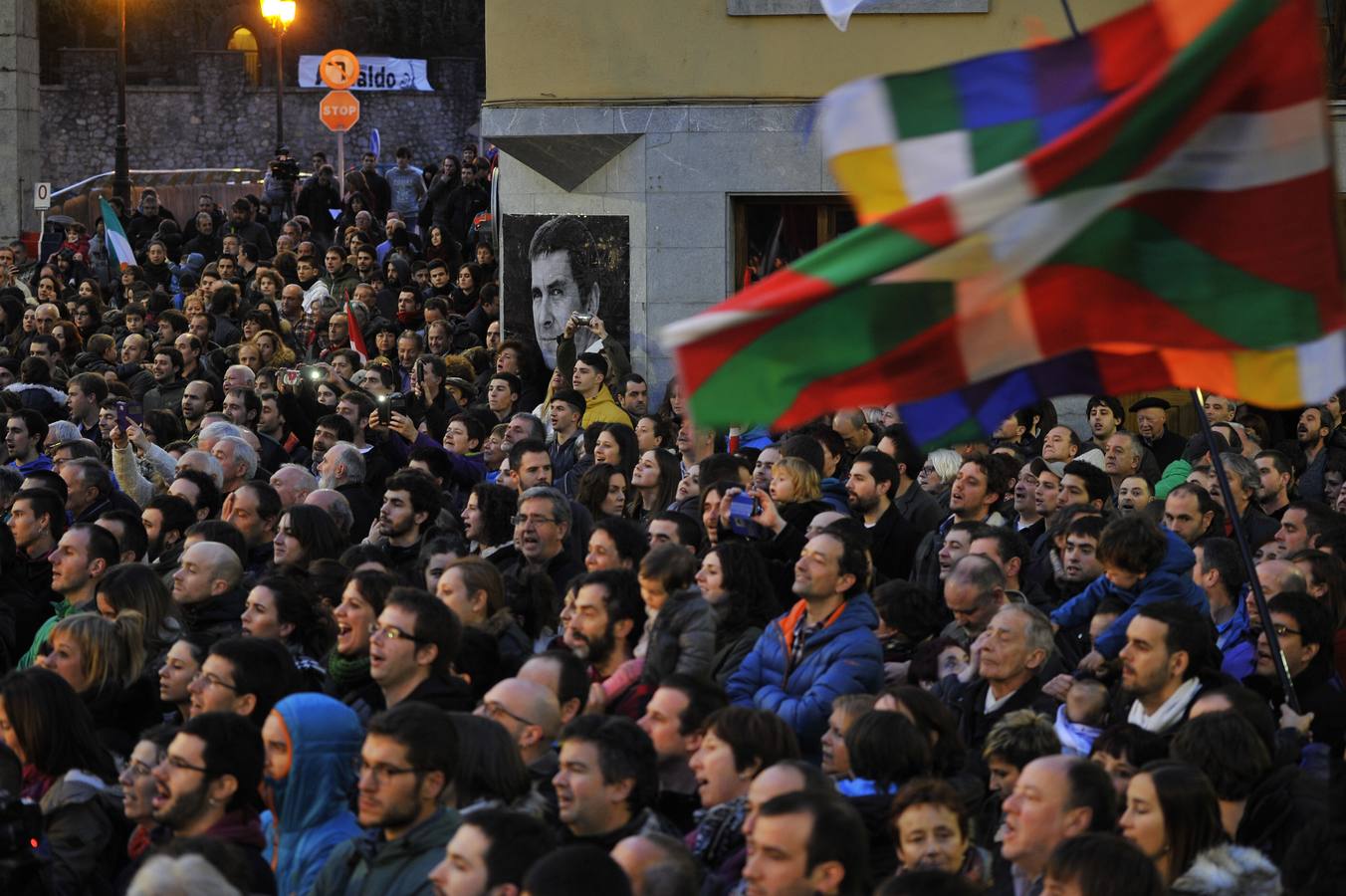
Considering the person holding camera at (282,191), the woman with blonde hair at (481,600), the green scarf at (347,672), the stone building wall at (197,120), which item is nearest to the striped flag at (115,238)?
the person holding camera at (282,191)

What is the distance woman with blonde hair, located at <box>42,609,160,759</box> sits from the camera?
26.7 ft

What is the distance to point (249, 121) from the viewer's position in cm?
5178

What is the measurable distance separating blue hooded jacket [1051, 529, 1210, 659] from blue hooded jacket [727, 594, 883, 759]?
2.92 feet

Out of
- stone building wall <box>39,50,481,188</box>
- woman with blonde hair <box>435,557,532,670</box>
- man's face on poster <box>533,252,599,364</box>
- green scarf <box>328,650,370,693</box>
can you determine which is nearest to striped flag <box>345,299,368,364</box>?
man's face on poster <box>533,252,599,364</box>

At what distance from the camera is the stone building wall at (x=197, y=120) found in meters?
51.2

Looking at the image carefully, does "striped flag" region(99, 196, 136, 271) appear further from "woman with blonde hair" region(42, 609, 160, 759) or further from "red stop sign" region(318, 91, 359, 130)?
"woman with blonde hair" region(42, 609, 160, 759)

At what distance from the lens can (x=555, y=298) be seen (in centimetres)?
1750

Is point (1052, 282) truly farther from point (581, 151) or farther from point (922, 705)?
point (581, 151)

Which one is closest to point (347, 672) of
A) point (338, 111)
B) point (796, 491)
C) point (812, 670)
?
point (812, 670)

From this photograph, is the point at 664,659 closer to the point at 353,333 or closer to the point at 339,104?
the point at 353,333

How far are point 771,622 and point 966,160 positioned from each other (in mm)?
3209

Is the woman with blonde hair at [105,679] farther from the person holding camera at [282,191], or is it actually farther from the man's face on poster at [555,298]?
the person holding camera at [282,191]

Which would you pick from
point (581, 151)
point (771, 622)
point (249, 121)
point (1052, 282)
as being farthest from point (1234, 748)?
point (249, 121)

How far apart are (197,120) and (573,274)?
3627 cm
